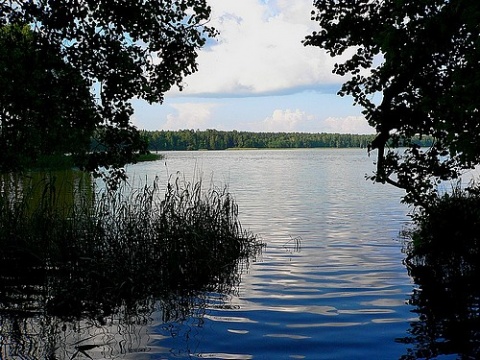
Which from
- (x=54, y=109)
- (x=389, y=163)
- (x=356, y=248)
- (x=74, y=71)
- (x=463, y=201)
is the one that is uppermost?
(x=74, y=71)

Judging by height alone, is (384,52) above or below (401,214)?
above

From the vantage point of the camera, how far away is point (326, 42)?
1201 centimetres

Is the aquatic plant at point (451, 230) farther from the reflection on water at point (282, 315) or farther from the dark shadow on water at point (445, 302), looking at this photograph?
the reflection on water at point (282, 315)

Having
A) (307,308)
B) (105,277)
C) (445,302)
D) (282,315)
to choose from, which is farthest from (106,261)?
(445,302)

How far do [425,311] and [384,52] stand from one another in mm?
4318

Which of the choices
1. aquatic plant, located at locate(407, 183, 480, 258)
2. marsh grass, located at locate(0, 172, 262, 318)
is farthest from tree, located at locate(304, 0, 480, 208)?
marsh grass, located at locate(0, 172, 262, 318)

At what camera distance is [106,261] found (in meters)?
9.80

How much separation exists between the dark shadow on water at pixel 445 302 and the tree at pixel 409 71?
1.68 m

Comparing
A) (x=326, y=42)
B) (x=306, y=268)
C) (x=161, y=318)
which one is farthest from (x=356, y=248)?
(x=161, y=318)

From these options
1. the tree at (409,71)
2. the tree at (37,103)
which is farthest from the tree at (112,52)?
the tree at (409,71)

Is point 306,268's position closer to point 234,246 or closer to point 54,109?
point 234,246

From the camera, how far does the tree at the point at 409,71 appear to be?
7.84 meters

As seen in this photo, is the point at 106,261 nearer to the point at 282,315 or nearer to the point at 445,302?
the point at 282,315

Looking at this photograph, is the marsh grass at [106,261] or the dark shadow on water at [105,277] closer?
the dark shadow on water at [105,277]
